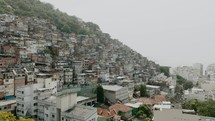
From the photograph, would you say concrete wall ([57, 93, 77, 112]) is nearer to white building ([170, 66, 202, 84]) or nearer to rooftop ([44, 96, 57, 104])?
rooftop ([44, 96, 57, 104])

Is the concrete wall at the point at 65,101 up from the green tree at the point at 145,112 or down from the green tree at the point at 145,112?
up

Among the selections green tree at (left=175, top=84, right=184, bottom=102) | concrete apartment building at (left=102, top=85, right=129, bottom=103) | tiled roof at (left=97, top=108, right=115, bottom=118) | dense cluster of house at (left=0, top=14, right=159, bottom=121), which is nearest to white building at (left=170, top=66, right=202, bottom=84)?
dense cluster of house at (left=0, top=14, right=159, bottom=121)

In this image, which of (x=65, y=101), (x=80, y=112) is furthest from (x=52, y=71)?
(x=80, y=112)

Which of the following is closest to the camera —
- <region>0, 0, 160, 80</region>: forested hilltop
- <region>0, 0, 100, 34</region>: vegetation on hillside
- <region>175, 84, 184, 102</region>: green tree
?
<region>175, 84, 184, 102</region>: green tree

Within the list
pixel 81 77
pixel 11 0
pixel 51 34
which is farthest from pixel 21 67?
pixel 11 0

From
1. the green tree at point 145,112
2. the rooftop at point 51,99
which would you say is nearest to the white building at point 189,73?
the green tree at point 145,112

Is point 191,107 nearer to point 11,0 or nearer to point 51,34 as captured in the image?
point 51,34

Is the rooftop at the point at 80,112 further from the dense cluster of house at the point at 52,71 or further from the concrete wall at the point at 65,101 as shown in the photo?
the concrete wall at the point at 65,101

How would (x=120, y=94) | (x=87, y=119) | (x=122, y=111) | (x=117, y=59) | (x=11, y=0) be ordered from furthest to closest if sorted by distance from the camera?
1. (x=11, y=0)
2. (x=117, y=59)
3. (x=120, y=94)
4. (x=122, y=111)
5. (x=87, y=119)

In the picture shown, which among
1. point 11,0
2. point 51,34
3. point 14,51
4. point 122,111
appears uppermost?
point 11,0
